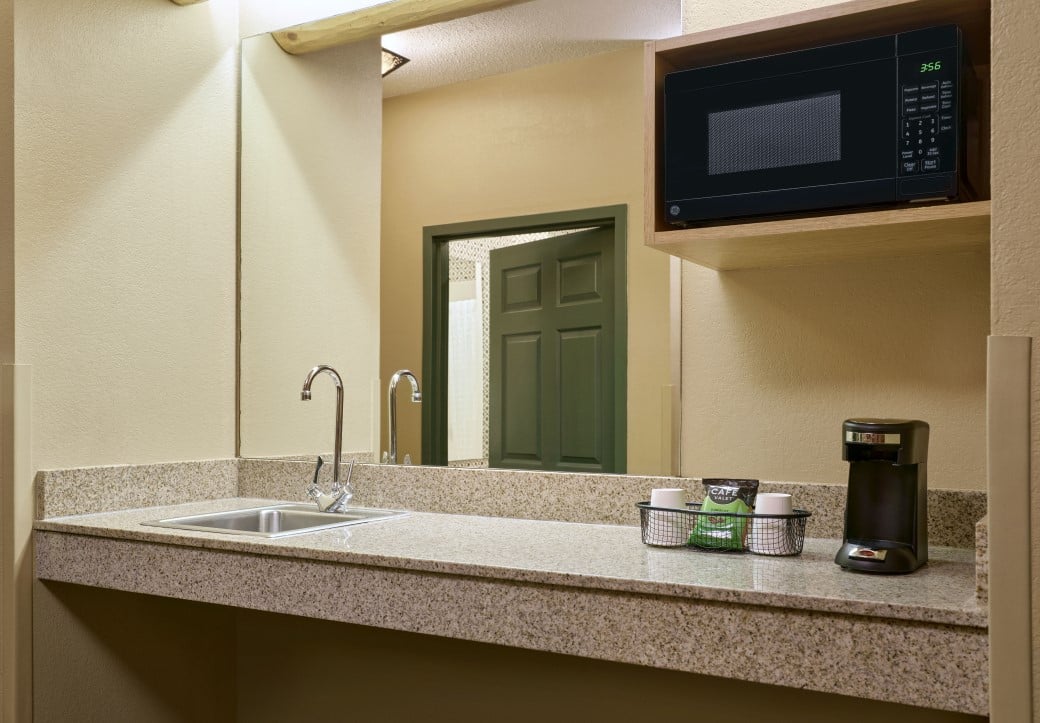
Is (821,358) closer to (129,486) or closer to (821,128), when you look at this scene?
(821,128)

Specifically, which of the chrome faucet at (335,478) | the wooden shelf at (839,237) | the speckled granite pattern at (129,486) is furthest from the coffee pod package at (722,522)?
the speckled granite pattern at (129,486)

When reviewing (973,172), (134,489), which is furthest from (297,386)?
(973,172)

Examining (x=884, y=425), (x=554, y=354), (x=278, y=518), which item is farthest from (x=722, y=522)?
(x=278, y=518)

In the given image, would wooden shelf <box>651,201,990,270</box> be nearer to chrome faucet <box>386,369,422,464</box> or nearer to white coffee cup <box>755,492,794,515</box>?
white coffee cup <box>755,492,794,515</box>

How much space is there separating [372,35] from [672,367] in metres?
1.27

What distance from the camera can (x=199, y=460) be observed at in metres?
2.53

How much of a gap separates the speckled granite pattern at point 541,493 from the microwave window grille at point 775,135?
674mm

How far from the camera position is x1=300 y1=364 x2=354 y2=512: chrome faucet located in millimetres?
2316

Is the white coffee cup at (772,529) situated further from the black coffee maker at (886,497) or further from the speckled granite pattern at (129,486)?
the speckled granite pattern at (129,486)

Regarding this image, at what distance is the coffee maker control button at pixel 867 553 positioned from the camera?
1.46 meters

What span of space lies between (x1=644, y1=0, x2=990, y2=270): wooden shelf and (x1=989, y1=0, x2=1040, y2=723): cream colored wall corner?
0.29 m

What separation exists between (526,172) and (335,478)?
0.95 m

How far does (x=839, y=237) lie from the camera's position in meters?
1.66

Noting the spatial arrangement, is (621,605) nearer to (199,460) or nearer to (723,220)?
(723,220)
